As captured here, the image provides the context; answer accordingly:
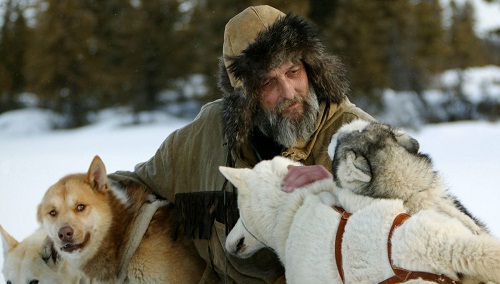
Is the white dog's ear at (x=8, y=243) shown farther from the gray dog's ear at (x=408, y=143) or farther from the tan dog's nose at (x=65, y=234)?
the gray dog's ear at (x=408, y=143)

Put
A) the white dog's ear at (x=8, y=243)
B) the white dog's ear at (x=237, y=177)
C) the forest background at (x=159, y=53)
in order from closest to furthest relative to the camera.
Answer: the white dog's ear at (x=237, y=177)
the white dog's ear at (x=8, y=243)
the forest background at (x=159, y=53)

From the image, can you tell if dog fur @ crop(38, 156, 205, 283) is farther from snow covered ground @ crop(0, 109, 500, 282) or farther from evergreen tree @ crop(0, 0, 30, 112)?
evergreen tree @ crop(0, 0, 30, 112)

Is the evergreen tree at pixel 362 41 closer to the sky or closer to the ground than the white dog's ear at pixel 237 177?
closer to the sky

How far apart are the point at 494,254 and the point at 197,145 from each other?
7.01 feet

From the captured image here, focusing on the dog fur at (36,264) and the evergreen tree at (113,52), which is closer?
the dog fur at (36,264)

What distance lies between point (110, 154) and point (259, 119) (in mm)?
10076

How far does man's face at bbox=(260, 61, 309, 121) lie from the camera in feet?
11.8

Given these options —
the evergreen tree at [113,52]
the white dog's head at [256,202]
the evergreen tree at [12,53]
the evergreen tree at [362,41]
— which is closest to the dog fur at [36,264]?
the white dog's head at [256,202]

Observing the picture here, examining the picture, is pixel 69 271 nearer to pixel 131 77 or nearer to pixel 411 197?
pixel 411 197

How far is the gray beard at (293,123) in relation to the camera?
362 centimetres

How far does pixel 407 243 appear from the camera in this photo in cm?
234

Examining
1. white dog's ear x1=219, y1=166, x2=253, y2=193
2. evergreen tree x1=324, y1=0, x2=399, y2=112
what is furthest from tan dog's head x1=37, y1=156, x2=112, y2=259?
evergreen tree x1=324, y1=0, x2=399, y2=112

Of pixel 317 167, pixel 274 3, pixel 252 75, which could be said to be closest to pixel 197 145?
pixel 252 75

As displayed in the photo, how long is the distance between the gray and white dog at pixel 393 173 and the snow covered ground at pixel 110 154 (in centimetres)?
21
